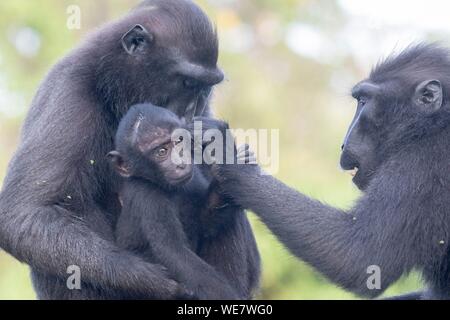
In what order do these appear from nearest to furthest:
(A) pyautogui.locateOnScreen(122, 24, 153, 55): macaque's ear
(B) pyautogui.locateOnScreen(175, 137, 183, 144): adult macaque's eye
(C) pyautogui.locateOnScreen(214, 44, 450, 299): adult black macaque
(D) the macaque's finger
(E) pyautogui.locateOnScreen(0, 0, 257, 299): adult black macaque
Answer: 1. (C) pyautogui.locateOnScreen(214, 44, 450, 299): adult black macaque
2. (E) pyautogui.locateOnScreen(0, 0, 257, 299): adult black macaque
3. (B) pyautogui.locateOnScreen(175, 137, 183, 144): adult macaque's eye
4. (A) pyautogui.locateOnScreen(122, 24, 153, 55): macaque's ear
5. (D) the macaque's finger

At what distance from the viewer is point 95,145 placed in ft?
22.1

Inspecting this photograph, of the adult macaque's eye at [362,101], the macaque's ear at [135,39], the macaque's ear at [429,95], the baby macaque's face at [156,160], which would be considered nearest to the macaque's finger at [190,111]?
the baby macaque's face at [156,160]

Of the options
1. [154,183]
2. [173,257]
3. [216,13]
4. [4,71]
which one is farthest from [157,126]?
[216,13]

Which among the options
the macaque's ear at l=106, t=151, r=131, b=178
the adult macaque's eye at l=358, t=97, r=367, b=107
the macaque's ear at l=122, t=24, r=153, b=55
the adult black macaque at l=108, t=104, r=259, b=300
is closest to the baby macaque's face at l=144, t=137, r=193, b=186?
the adult black macaque at l=108, t=104, r=259, b=300

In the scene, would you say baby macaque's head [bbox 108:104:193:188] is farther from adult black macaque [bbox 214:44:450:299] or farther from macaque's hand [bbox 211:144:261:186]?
adult black macaque [bbox 214:44:450:299]

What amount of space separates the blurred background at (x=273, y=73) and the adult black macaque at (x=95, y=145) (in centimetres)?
677

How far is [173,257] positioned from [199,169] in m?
1.01

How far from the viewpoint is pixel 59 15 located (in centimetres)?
1658

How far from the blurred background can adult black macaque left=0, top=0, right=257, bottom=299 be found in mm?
6770

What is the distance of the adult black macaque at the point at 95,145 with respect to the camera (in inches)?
253

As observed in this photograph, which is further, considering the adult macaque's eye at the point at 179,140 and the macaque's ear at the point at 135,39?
the macaque's ear at the point at 135,39

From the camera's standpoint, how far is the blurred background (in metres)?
14.8

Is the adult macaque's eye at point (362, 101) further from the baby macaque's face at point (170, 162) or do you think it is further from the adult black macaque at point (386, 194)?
the baby macaque's face at point (170, 162)

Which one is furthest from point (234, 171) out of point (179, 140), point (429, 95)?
point (429, 95)
